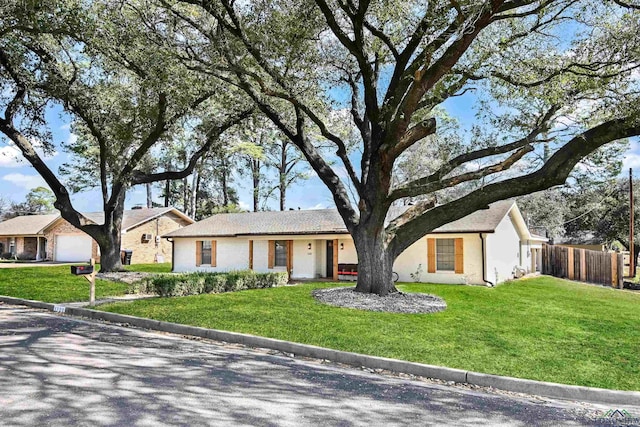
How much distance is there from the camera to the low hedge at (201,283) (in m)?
13.1

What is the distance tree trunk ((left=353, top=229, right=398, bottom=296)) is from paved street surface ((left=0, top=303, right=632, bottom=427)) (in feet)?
18.8

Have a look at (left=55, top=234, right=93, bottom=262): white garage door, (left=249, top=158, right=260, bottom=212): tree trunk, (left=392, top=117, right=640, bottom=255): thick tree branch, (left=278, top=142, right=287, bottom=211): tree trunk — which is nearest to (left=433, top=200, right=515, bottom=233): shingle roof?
(left=392, top=117, right=640, bottom=255): thick tree branch

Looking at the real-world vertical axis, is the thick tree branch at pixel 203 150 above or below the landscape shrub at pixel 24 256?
above

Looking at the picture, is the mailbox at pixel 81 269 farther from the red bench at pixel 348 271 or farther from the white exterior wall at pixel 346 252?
the white exterior wall at pixel 346 252

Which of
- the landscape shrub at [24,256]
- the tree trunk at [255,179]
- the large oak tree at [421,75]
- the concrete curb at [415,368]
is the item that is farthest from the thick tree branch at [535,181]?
the landscape shrub at [24,256]

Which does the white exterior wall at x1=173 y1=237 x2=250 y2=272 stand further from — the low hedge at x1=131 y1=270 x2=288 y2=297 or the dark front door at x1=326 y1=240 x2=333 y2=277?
the low hedge at x1=131 y1=270 x2=288 y2=297

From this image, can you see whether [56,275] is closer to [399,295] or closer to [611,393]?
[399,295]

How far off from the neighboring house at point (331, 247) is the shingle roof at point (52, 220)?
821cm

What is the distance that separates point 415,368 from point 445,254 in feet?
40.4

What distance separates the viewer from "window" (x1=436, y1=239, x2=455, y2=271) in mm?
18344

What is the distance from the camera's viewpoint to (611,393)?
5801mm

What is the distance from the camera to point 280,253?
21.9m

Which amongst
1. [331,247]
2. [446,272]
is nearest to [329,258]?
[331,247]

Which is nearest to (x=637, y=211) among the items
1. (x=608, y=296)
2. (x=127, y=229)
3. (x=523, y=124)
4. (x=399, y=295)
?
(x=608, y=296)
